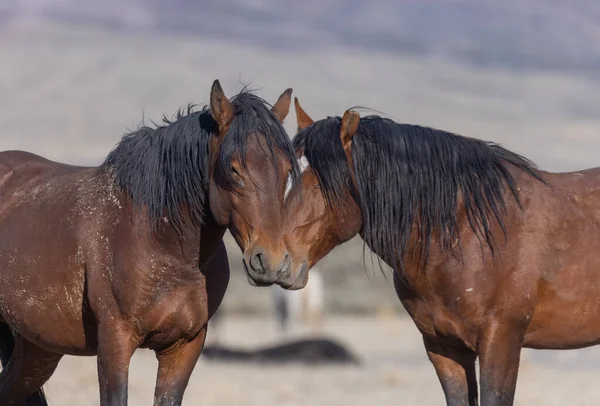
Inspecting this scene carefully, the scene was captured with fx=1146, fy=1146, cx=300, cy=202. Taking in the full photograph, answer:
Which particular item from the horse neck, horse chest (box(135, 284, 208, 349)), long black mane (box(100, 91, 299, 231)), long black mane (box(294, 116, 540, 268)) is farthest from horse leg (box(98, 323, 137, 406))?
the horse neck

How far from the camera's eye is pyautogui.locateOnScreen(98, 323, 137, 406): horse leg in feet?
21.0

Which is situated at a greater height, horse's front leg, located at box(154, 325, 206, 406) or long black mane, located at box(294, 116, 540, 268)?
long black mane, located at box(294, 116, 540, 268)

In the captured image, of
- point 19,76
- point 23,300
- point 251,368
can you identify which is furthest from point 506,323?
point 19,76

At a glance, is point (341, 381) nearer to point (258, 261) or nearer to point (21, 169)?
point (21, 169)

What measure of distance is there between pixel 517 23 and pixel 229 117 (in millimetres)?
61751

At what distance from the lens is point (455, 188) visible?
6.71 m

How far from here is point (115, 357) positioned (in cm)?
639

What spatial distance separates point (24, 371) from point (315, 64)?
47853 millimetres

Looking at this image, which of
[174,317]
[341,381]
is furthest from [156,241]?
[341,381]

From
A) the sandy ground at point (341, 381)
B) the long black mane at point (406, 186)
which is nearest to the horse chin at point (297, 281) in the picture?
the long black mane at point (406, 186)

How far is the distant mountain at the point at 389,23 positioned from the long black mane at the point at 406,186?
50.9 metres

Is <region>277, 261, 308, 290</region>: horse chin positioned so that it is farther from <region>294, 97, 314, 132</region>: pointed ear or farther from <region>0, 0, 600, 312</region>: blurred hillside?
<region>0, 0, 600, 312</region>: blurred hillside

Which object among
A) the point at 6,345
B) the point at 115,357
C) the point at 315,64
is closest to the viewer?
the point at 115,357

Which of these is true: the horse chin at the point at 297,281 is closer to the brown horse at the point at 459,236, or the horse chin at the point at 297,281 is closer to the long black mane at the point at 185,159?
the brown horse at the point at 459,236
